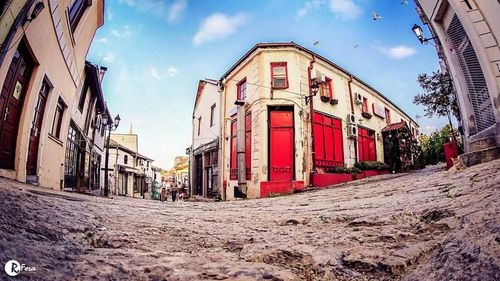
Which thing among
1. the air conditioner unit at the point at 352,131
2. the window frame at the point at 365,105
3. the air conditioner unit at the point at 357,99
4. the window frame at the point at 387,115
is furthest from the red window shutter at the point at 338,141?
the window frame at the point at 387,115

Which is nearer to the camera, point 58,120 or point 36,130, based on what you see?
point 36,130

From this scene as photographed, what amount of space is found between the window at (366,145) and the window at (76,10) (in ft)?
46.2

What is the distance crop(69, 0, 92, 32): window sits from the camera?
7.46m

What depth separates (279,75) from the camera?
12141 mm

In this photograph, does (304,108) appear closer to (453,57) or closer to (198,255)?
(453,57)

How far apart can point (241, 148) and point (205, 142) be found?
531 cm

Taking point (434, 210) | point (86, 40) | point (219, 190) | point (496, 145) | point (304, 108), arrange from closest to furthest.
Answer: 1. point (434, 210)
2. point (496, 145)
3. point (86, 40)
4. point (304, 108)
5. point (219, 190)

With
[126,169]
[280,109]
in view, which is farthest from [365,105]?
[126,169]

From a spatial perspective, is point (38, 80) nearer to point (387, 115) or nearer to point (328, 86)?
point (328, 86)

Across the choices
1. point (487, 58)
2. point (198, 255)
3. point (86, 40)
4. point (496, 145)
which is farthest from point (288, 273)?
point (86, 40)

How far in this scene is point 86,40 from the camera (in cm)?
920

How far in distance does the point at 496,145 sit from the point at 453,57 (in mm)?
2994

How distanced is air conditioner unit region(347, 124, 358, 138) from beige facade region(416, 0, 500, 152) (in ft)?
21.8
